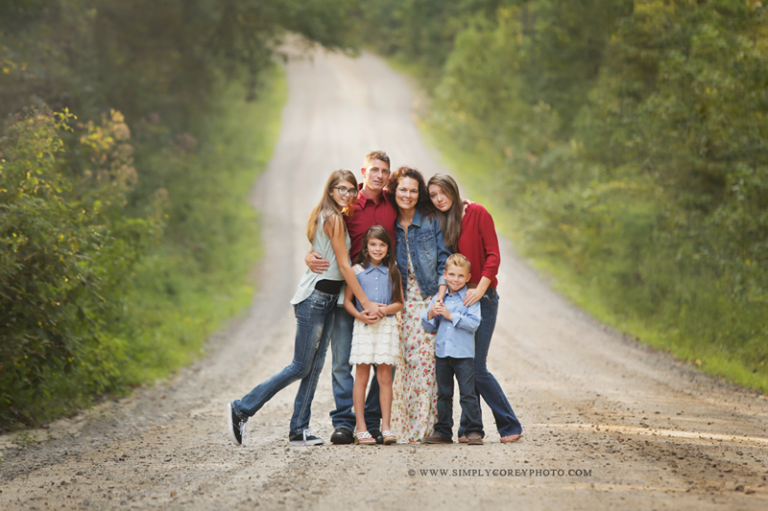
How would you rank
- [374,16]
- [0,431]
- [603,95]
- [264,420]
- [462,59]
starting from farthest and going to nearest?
[374,16] → [462,59] → [603,95] → [264,420] → [0,431]

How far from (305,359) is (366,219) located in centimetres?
119

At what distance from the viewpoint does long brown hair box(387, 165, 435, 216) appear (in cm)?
515

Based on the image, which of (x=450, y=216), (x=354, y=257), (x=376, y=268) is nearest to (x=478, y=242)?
(x=450, y=216)

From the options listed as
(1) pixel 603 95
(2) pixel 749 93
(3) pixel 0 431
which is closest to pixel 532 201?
(1) pixel 603 95

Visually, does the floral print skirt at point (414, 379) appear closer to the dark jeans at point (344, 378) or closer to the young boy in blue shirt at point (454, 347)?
the young boy in blue shirt at point (454, 347)

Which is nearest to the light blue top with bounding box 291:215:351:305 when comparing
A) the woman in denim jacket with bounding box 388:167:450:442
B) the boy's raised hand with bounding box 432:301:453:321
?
the woman in denim jacket with bounding box 388:167:450:442

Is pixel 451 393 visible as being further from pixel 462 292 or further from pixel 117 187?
pixel 117 187

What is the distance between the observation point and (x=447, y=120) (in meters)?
26.5

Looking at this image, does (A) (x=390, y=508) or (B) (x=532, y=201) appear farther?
(B) (x=532, y=201)

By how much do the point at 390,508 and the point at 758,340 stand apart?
6.72 metres

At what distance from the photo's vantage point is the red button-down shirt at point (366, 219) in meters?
5.22

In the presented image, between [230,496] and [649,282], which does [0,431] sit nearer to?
[230,496]

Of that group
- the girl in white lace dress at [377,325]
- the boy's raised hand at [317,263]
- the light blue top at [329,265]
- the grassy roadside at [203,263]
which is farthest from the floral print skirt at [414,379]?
the grassy roadside at [203,263]

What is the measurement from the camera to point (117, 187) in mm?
8977
